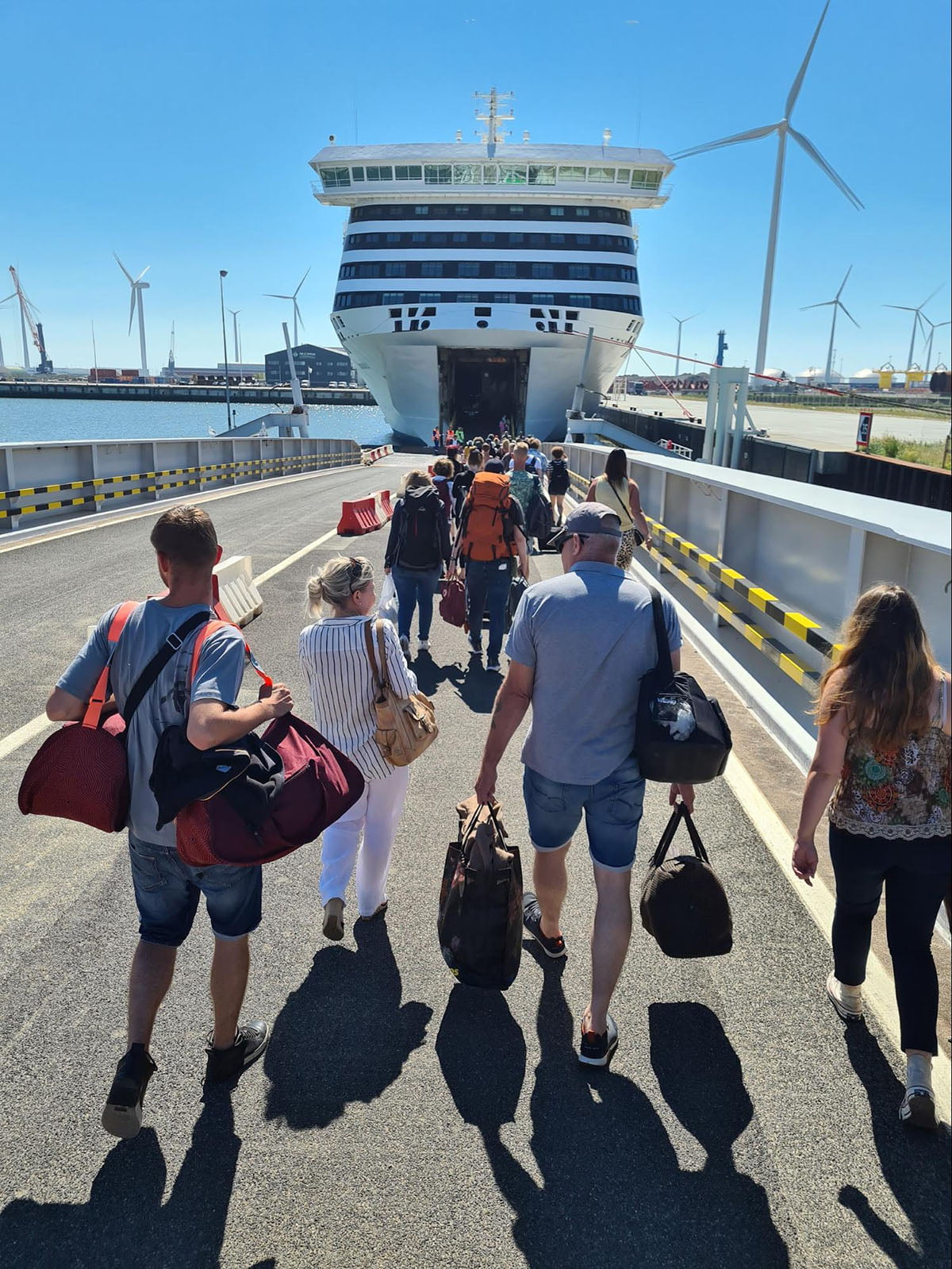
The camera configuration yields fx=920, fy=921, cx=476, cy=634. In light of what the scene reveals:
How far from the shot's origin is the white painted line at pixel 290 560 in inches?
446

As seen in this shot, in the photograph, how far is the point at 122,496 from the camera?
1773cm

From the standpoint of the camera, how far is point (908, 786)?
286cm

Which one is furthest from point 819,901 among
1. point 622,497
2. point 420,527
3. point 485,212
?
point 485,212

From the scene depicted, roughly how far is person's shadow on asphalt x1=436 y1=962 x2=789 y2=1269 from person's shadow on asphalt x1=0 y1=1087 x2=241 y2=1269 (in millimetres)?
745

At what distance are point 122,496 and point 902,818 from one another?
17239 mm

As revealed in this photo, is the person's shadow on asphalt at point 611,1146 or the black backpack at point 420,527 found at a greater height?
the black backpack at point 420,527

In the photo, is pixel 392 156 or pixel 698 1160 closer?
pixel 698 1160

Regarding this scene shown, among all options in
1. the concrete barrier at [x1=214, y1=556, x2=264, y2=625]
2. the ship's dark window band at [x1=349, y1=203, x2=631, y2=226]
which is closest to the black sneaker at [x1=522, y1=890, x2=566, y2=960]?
the concrete barrier at [x1=214, y1=556, x2=264, y2=625]

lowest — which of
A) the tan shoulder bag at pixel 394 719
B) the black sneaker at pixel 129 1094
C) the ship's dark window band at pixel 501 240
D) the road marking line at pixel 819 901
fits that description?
the road marking line at pixel 819 901

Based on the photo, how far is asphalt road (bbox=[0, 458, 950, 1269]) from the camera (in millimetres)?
2359

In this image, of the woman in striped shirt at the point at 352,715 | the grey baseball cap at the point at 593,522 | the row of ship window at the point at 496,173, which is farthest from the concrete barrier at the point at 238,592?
the row of ship window at the point at 496,173

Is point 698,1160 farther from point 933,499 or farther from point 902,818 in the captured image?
point 933,499

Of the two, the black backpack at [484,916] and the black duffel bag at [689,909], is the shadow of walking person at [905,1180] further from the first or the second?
the black backpack at [484,916]

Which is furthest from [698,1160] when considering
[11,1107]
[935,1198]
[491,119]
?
[491,119]
